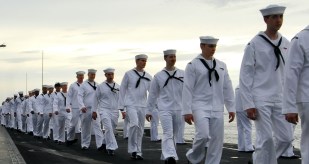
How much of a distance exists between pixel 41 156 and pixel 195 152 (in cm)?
637

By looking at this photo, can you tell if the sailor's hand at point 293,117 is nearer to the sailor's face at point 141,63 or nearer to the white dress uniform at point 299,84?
the white dress uniform at point 299,84

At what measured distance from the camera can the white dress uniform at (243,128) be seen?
16766 mm

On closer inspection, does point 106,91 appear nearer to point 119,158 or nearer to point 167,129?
point 119,158

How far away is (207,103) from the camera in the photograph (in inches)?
420

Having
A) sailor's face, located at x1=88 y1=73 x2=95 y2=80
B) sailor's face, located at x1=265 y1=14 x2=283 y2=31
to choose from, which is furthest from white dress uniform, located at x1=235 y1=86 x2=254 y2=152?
sailor's face, located at x1=265 y1=14 x2=283 y2=31

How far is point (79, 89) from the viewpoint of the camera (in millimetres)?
20375

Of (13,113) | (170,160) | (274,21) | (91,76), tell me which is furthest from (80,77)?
(13,113)

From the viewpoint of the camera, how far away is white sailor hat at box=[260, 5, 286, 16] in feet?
28.9

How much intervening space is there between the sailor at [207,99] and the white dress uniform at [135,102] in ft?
14.8

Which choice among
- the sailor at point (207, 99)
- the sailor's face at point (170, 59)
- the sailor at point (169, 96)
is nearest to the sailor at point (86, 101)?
the sailor at point (169, 96)

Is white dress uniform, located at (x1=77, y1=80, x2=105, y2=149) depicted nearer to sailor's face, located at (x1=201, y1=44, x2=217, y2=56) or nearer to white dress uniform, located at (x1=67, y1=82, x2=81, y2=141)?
white dress uniform, located at (x1=67, y1=82, x2=81, y2=141)

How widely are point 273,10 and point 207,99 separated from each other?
2.25m

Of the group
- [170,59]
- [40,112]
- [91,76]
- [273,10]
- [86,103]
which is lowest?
[40,112]

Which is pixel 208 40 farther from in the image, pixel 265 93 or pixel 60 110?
pixel 60 110
